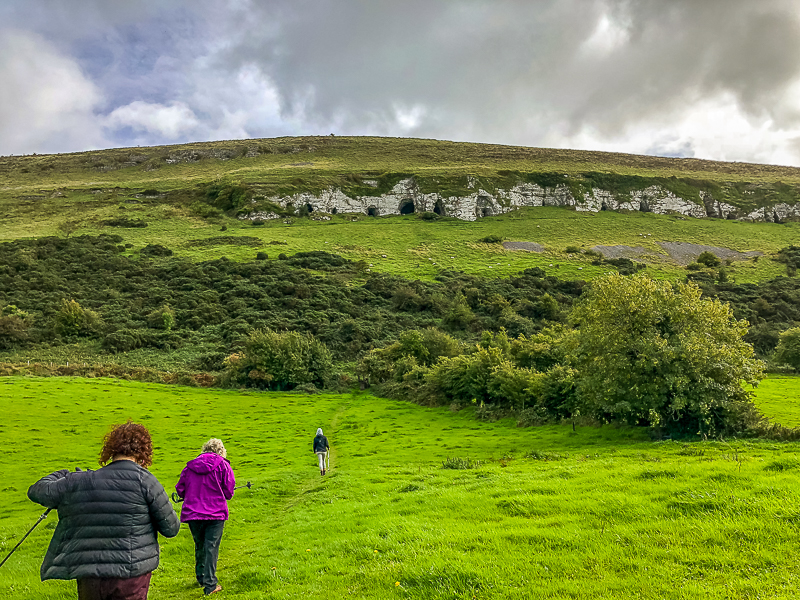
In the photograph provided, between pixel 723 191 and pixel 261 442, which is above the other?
pixel 723 191

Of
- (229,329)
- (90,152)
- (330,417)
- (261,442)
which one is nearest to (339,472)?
(261,442)

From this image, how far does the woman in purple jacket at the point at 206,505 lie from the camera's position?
7.83 metres

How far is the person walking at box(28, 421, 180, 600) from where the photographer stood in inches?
190

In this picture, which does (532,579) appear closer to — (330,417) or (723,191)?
(330,417)

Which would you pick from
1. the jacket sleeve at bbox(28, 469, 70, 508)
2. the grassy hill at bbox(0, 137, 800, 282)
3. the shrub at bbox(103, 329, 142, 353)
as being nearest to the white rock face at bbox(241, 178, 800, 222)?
the grassy hill at bbox(0, 137, 800, 282)

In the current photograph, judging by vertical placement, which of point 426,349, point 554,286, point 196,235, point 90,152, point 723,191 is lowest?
point 426,349

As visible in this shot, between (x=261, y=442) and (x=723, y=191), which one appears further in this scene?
(x=723, y=191)

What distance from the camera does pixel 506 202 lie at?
128375 mm

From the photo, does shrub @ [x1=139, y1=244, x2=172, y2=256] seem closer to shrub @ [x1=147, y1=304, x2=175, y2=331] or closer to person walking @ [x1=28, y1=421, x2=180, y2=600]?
shrub @ [x1=147, y1=304, x2=175, y2=331]

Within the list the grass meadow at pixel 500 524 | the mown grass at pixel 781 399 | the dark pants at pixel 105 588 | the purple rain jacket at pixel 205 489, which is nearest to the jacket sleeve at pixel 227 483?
the purple rain jacket at pixel 205 489

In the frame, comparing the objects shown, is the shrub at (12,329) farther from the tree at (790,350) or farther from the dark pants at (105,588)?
the tree at (790,350)

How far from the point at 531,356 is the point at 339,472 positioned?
69.3 feet

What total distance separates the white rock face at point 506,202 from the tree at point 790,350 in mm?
81653

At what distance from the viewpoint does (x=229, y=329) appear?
193ft
